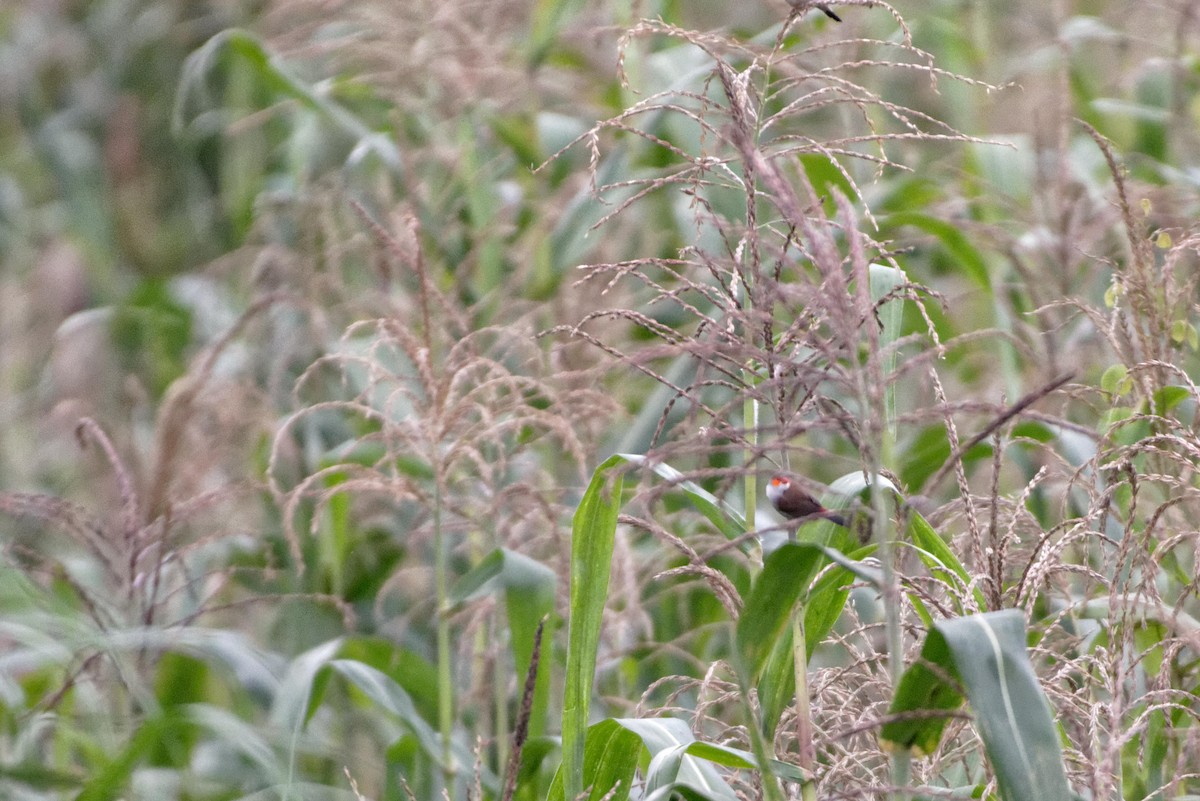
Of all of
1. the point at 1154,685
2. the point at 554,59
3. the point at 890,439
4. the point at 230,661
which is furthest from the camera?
the point at 554,59

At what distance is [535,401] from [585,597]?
4.19 ft

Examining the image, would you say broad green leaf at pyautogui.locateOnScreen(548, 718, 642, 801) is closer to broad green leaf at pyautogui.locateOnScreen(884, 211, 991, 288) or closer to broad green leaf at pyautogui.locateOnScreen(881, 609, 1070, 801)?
broad green leaf at pyautogui.locateOnScreen(881, 609, 1070, 801)

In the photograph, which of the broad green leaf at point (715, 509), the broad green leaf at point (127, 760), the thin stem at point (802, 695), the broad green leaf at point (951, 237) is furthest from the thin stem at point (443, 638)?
the broad green leaf at point (951, 237)

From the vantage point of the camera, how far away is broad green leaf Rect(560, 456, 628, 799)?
144 cm

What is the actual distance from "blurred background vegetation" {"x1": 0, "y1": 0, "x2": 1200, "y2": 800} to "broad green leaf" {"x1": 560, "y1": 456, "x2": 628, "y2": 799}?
0.13 m

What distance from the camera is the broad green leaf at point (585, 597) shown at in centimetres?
144

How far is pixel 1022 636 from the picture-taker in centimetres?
113

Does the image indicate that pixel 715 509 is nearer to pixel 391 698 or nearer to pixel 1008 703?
pixel 1008 703

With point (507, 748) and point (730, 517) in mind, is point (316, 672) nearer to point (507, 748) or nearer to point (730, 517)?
point (507, 748)

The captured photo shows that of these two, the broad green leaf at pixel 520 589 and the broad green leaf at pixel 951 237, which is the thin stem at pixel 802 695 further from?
the broad green leaf at pixel 951 237

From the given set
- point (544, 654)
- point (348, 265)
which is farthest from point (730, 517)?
point (348, 265)

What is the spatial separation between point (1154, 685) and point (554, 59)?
2321 millimetres

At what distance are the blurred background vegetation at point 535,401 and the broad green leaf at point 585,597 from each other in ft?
0.42

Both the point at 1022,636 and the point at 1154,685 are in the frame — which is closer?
the point at 1022,636
